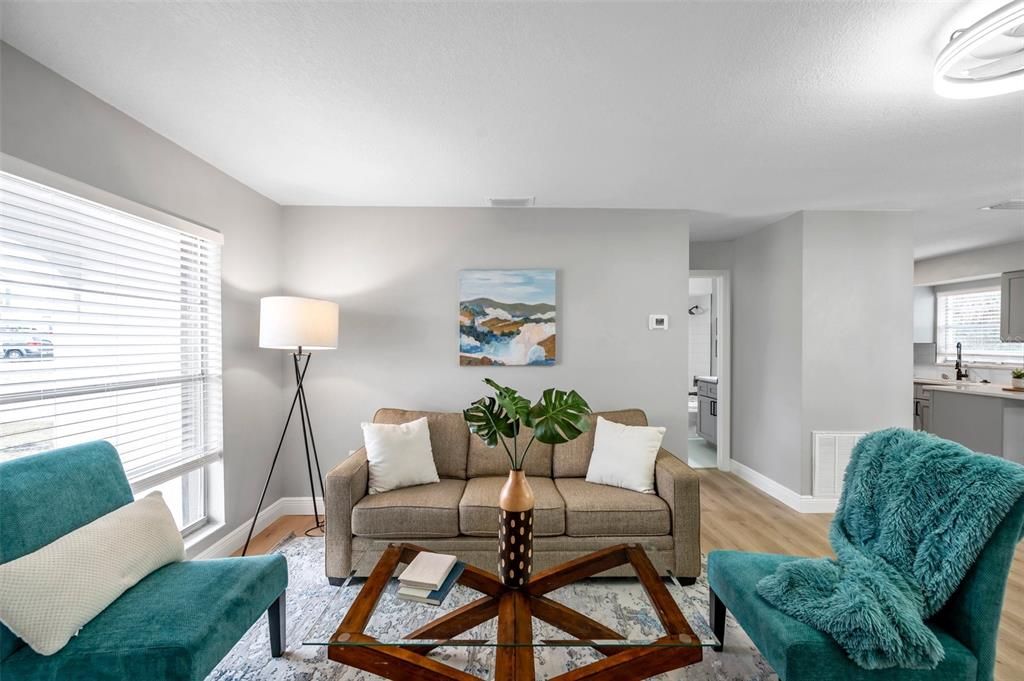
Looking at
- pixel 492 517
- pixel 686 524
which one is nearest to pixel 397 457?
pixel 492 517

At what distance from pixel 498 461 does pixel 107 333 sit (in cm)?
229

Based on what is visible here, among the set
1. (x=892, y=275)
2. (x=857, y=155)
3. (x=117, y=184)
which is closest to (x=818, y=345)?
(x=892, y=275)

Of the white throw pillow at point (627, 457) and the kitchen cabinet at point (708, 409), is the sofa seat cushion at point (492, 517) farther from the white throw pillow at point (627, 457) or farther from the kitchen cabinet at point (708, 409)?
the kitchen cabinet at point (708, 409)

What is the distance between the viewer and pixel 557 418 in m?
1.89

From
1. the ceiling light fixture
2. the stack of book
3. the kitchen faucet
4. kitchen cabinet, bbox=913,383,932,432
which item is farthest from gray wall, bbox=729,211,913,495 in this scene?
the stack of book

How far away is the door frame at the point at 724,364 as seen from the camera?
4844mm

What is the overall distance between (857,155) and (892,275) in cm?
173

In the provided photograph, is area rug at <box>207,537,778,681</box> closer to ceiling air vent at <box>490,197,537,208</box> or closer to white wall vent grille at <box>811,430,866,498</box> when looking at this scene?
white wall vent grille at <box>811,430,866,498</box>

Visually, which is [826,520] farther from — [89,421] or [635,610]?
[89,421]

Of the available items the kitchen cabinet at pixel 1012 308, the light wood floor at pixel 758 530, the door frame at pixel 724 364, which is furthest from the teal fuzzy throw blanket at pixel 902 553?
the kitchen cabinet at pixel 1012 308

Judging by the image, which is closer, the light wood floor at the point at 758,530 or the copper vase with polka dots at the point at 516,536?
the copper vase with polka dots at the point at 516,536

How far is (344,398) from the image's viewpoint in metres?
3.67

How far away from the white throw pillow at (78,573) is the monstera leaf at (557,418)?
151 cm

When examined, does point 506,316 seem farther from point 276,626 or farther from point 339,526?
point 276,626
